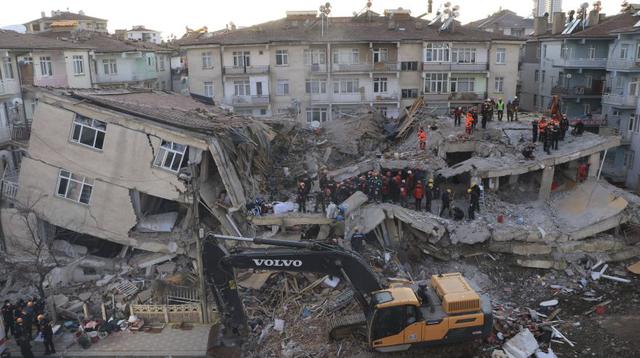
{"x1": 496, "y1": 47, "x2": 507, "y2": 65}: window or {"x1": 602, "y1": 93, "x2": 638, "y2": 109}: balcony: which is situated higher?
{"x1": 496, "y1": 47, "x2": 507, "y2": 65}: window

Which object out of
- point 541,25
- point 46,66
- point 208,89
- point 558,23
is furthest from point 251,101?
point 541,25

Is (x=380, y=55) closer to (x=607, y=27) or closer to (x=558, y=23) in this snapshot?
(x=558, y=23)

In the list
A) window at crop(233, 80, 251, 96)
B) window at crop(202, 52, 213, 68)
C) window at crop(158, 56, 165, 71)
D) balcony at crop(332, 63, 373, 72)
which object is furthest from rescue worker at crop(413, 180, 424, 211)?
window at crop(158, 56, 165, 71)

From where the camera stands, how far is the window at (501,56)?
4309 centimetres

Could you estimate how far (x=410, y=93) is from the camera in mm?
44000

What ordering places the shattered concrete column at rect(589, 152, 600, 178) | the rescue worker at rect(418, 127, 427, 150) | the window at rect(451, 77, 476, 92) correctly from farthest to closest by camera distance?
the window at rect(451, 77, 476, 92), the rescue worker at rect(418, 127, 427, 150), the shattered concrete column at rect(589, 152, 600, 178)

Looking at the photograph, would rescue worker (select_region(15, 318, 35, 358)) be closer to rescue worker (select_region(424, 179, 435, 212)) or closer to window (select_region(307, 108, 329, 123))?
rescue worker (select_region(424, 179, 435, 212))

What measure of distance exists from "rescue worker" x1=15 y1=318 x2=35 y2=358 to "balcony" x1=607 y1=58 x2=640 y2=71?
124 ft

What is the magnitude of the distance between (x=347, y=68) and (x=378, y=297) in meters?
31.3

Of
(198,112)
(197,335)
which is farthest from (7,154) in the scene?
(197,335)

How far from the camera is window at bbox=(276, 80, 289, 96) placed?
43.5 m

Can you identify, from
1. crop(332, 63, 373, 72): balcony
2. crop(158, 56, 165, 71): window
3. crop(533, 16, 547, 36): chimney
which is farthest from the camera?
crop(158, 56, 165, 71): window

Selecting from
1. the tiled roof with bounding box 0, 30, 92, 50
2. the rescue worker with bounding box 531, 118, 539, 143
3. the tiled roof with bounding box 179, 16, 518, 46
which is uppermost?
the tiled roof with bounding box 179, 16, 518, 46

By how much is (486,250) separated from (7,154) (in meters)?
24.1
